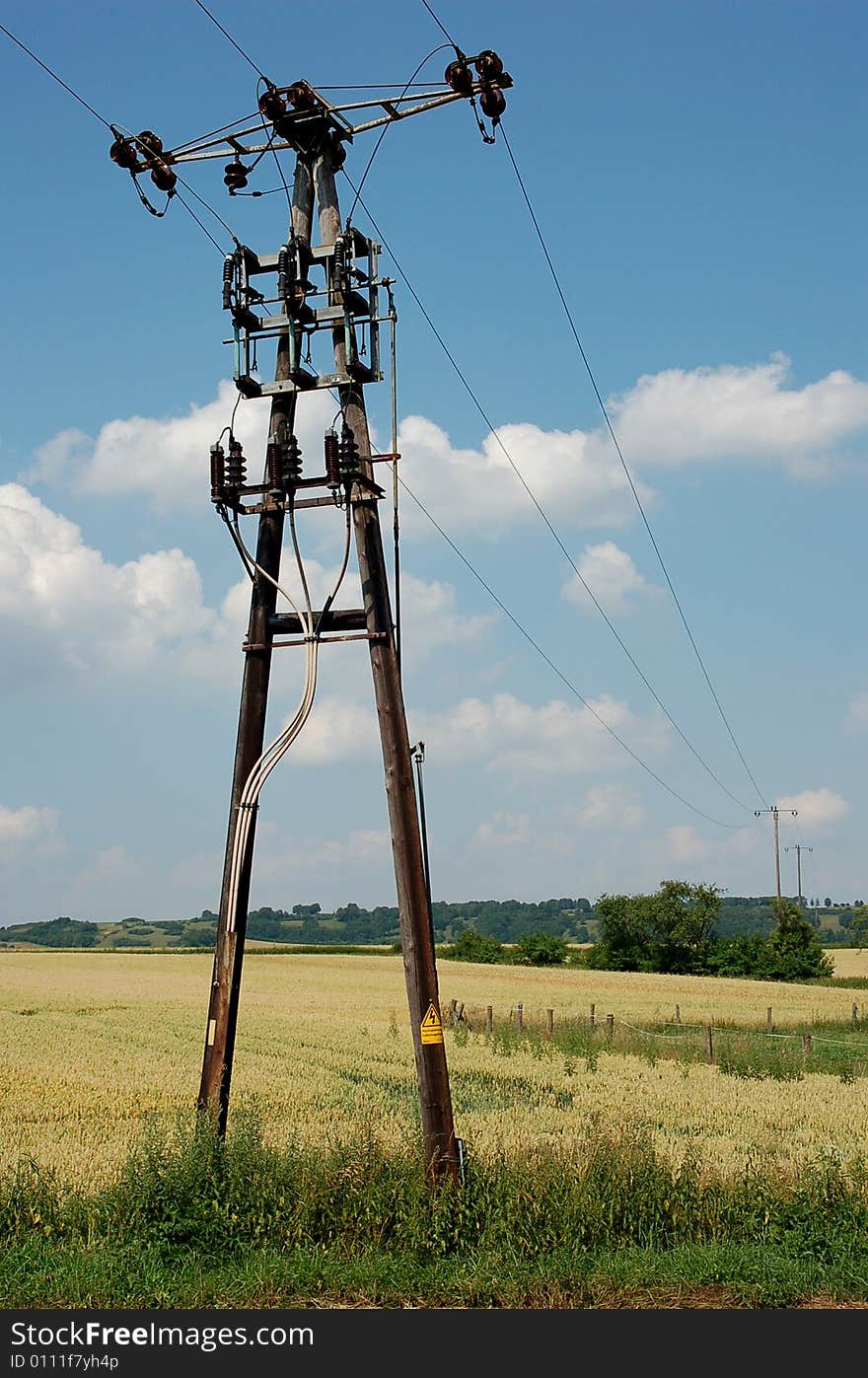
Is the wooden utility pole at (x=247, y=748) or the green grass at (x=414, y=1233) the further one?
the wooden utility pole at (x=247, y=748)

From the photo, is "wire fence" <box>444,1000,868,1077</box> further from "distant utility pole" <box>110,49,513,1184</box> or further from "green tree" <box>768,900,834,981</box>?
"green tree" <box>768,900,834,981</box>

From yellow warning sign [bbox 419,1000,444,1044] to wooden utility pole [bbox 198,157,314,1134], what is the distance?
1.91 m

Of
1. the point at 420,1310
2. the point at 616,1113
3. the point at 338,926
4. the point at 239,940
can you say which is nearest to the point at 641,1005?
the point at 616,1113

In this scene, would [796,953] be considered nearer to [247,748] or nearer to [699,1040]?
[699,1040]

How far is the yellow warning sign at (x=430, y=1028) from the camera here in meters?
12.7

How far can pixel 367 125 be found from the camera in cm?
1391

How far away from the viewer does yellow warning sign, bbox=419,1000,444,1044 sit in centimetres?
1273

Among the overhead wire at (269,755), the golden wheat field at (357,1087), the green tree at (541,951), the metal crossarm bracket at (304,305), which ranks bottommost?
the green tree at (541,951)

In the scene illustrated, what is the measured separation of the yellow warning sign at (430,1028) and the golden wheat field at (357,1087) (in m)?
1.09

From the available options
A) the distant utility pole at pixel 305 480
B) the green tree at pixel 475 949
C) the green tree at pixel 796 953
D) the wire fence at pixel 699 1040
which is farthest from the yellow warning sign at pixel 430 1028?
the green tree at pixel 475 949

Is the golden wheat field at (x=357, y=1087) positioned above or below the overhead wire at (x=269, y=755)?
→ below

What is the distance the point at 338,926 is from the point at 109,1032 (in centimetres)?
15787

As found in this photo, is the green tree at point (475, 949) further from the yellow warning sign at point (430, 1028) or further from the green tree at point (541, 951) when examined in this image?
the yellow warning sign at point (430, 1028)

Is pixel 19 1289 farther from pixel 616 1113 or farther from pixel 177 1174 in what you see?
pixel 616 1113
